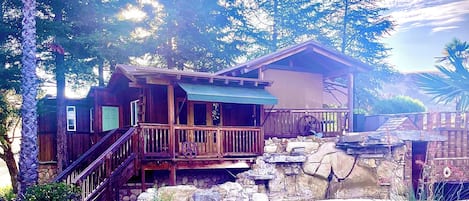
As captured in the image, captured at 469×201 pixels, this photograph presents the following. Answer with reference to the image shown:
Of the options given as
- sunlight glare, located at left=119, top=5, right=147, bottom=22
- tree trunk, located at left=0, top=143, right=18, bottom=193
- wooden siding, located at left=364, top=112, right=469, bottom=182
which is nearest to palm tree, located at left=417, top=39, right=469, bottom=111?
wooden siding, located at left=364, top=112, right=469, bottom=182

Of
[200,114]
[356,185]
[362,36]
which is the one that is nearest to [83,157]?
[200,114]

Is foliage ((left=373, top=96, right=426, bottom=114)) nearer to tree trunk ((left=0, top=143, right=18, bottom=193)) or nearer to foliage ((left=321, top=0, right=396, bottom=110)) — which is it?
foliage ((left=321, top=0, right=396, bottom=110))

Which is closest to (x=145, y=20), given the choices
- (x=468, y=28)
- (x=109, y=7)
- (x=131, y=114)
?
(x=109, y=7)

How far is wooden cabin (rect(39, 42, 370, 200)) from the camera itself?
37.2ft

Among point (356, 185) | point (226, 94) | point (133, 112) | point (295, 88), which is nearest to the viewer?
point (226, 94)

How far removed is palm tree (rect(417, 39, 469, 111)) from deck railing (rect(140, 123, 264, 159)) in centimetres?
608

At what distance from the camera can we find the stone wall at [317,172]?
40.9 feet

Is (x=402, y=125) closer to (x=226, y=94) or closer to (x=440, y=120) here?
(x=440, y=120)

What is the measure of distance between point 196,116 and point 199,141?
47.0 inches

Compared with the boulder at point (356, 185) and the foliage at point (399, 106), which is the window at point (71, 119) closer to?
the boulder at point (356, 185)

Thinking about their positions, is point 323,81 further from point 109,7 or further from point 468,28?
point 109,7

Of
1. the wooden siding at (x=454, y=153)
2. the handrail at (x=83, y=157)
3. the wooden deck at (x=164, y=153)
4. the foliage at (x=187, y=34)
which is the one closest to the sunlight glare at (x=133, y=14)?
the foliage at (x=187, y=34)

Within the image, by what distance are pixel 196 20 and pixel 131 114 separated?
723cm

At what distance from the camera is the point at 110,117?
51.1 feet
